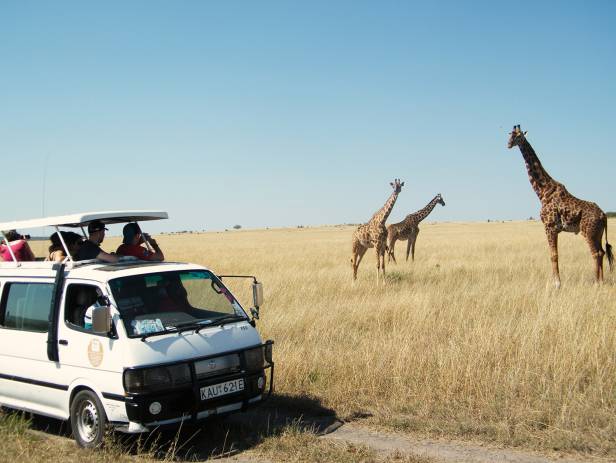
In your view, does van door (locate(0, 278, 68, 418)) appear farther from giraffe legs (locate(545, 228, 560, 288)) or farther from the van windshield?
giraffe legs (locate(545, 228, 560, 288))

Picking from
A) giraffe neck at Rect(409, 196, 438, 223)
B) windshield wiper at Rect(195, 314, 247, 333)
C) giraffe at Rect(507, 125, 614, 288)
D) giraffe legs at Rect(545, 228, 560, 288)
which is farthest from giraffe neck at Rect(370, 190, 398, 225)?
windshield wiper at Rect(195, 314, 247, 333)

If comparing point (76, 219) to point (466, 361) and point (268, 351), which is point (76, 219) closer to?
point (268, 351)

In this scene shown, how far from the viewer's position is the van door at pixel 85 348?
16.9 feet

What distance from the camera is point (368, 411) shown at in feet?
20.3

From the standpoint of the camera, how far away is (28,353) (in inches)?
235

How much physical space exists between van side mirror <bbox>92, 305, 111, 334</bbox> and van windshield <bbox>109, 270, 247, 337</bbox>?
0.67 ft

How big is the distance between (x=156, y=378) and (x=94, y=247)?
97.9 inches

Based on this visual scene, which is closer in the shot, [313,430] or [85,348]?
[85,348]

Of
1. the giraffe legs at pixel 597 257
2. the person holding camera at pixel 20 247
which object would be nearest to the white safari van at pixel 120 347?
the person holding camera at pixel 20 247

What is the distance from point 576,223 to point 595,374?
25.8ft

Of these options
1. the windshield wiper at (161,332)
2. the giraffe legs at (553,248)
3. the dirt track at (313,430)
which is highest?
the giraffe legs at (553,248)

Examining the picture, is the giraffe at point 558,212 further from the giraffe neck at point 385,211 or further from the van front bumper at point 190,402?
the van front bumper at point 190,402

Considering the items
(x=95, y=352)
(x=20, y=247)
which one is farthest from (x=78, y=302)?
(x=20, y=247)

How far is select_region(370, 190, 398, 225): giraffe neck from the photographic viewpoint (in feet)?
57.4
